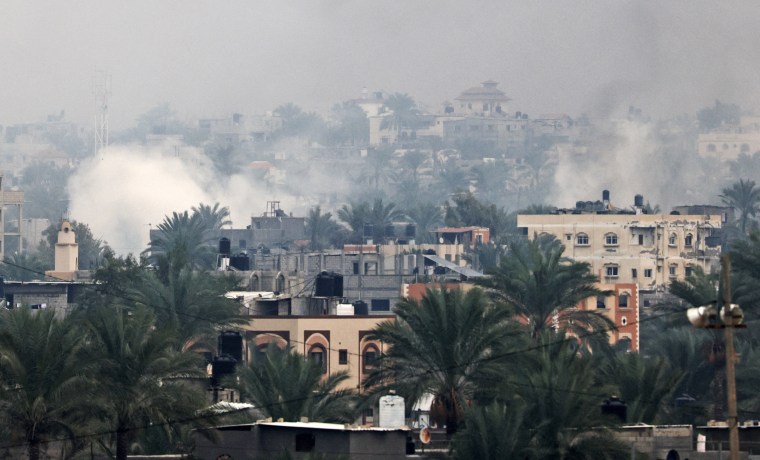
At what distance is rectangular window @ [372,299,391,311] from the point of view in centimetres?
11031

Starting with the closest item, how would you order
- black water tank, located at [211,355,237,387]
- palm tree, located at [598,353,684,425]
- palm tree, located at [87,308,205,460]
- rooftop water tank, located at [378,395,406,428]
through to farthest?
palm tree, located at [87,308,205,460] → rooftop water tank, located at [378,395,406,428] → palm tree, located at [598,353,684,425] → black water tank, located at [211,355,237,387]

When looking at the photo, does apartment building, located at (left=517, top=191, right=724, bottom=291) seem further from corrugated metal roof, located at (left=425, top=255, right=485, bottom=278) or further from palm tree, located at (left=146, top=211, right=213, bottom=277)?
palm tree, located at (left=146, top=211, right=213, bottom=277)

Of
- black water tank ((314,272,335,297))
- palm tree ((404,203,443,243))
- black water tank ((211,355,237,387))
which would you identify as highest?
palm tree ((404,203,443,243))

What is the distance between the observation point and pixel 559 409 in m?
49.1

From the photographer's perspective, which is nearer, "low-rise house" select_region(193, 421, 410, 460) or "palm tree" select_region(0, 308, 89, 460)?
"low-rise house" select_region(193, 421, 410, 460)

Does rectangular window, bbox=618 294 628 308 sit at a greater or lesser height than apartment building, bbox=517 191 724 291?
lesser

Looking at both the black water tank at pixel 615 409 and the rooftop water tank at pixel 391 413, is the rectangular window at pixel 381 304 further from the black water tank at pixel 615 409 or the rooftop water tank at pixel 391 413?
the black water tank at pixel 615 409

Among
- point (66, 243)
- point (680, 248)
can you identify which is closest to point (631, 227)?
point (680, 248)

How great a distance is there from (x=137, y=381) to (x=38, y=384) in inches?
84.4

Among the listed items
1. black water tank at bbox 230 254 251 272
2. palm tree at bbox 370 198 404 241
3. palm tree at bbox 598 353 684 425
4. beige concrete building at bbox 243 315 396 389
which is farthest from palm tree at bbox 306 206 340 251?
palm tree at bbox 598 353 684 425

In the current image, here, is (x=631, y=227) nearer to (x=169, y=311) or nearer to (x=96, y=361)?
(x=169, y=311)

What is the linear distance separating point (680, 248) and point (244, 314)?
51.0 metres

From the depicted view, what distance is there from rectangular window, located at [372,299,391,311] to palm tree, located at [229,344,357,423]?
5470 cm

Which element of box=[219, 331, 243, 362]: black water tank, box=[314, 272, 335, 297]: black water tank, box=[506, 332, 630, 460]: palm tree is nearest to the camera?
box=[506, 332, 630, 460]: palm tree
